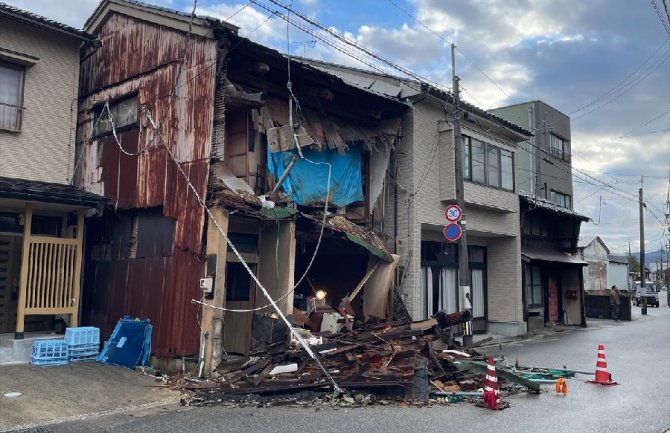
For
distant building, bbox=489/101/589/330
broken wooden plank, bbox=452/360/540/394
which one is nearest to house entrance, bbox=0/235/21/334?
broken wooden plank, bbox=452/360/540/394

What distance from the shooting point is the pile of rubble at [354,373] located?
9367 millimetres

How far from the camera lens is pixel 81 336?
11656 millimetres

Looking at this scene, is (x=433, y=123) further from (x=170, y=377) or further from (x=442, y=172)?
(x=170, y=377)

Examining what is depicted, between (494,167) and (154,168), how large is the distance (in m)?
12.3

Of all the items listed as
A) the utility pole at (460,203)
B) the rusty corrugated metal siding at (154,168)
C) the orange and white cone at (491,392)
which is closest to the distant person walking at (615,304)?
the utility pole at (460,203)

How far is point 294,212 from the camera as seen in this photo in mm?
12242

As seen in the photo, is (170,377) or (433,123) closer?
(170,377)

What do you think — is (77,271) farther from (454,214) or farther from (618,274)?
(618,274)

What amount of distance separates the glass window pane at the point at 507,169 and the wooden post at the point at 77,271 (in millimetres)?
14377

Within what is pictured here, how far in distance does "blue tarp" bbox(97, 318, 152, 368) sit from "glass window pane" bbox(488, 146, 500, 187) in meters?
13.0

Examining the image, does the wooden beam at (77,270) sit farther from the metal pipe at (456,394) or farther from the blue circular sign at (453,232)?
the blue circular sign at (453,232)

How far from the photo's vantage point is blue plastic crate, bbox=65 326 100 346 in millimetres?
11469

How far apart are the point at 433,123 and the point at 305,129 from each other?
566 cm

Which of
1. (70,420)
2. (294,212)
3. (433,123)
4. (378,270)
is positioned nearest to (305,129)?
(294,212)
